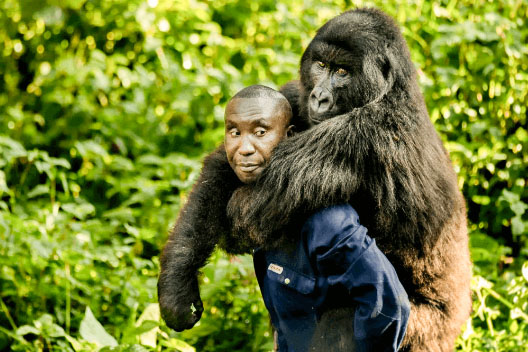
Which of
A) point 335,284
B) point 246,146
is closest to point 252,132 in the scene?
point 246,146

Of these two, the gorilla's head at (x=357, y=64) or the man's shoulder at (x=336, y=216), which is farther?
the gorilla's head at (x=357, y=64)

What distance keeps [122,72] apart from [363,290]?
13.9ft

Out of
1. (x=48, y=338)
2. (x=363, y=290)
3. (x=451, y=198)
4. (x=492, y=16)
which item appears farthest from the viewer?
(x=492, y=16)

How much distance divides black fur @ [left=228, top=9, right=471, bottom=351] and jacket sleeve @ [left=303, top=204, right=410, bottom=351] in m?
0.17

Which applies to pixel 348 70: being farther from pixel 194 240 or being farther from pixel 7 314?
pixel 7 314

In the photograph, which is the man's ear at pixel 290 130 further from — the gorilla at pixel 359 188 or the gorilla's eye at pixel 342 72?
the gorilla's eye at pixel 342 72

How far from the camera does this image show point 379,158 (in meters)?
2.75

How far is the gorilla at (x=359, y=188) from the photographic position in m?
2.73

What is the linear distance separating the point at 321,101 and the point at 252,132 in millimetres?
397

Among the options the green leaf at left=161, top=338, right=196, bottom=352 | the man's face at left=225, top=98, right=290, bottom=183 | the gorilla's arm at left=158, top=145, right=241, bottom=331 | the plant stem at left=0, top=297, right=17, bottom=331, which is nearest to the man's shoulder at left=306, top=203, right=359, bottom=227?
the man's face at left=225, top=98, right=290, bottom=183

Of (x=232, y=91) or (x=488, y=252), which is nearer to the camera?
(x=488, y=252)

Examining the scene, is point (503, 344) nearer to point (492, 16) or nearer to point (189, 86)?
point (492, 16)

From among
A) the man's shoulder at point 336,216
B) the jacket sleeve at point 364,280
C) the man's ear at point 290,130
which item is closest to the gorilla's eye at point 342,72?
the man's ear at point 290,130

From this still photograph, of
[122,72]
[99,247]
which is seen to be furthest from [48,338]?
[122,72]
